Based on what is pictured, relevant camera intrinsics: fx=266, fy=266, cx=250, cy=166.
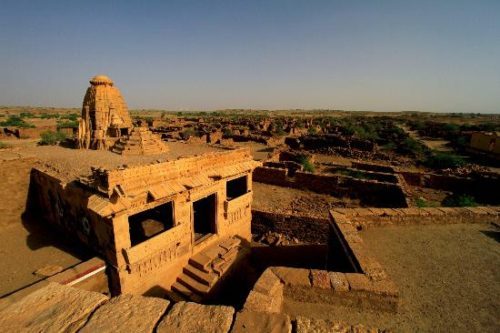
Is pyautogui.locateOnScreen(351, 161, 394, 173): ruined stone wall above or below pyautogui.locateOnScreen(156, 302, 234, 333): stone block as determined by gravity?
below

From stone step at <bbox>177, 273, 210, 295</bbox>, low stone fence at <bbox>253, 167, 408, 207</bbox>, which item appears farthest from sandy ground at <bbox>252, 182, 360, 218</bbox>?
stone step at <bbox>177, 273, 210, 295</bbox>

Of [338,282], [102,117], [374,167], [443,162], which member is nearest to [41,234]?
[102,117]

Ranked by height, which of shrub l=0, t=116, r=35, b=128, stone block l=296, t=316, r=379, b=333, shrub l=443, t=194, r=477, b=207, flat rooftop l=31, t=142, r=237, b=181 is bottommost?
shrub l=443, t=194, r=477, b=207

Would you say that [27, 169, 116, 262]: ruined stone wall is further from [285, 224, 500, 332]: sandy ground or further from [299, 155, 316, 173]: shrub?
[299, 155, 316, 173]: shrub

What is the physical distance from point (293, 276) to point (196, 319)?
7.71ft

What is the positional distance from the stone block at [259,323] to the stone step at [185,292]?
16.8ft

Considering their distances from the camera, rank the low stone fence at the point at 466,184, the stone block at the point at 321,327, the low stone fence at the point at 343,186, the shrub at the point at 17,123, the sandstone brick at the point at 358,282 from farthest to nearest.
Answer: the shrub at the point at 17,123, the low stone fence at the point at 466,184, the low stone fence at the point at 343,186, the sandstone brick at the point at 358,282, the stone block at the point at 321,327

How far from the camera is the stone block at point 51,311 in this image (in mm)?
1895

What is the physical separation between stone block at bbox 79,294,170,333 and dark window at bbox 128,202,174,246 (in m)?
6.15

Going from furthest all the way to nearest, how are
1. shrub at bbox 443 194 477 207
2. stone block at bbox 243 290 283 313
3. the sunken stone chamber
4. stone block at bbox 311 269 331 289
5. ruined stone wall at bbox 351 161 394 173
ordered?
ruined stone wall at bbox 351 161 394 173
shrub at bbox 443 194 477 207
the sunken stone chamber
stone block at bbox 311 269 331 289
stone block at bbox 243 290 283 313

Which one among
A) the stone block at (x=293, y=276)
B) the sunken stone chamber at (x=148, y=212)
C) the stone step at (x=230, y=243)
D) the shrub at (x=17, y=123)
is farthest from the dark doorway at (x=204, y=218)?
the shrub at (x=17, y=123)

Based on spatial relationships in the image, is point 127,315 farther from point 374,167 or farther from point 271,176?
point 374,167

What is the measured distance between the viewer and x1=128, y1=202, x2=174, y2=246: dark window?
837 cm

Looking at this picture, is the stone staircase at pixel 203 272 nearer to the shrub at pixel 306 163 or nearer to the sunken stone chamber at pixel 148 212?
the sunken stone chamber at pixel 148 212
